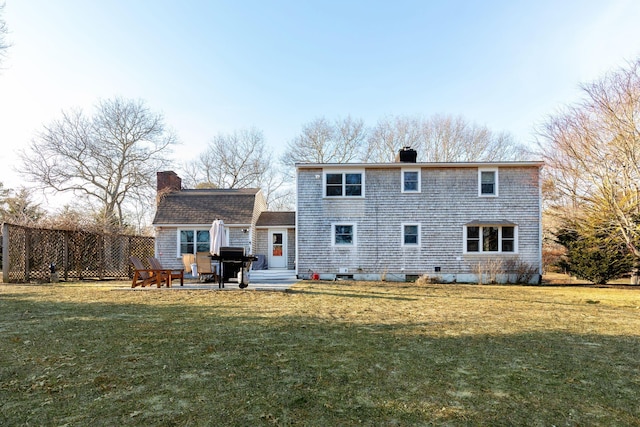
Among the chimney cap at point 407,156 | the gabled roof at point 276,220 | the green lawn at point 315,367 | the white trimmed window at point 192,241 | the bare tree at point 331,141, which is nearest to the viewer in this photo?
the green lawn at point 315,367

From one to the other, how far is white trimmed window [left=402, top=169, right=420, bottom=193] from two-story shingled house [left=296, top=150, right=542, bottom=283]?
1.7 inches

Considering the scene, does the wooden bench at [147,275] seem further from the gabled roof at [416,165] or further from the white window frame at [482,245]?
the white window frame at [482,245]

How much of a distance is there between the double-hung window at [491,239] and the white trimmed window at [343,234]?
16.1 feet

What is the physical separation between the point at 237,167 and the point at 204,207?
614 inches

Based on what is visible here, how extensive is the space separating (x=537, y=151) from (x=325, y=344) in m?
15.1

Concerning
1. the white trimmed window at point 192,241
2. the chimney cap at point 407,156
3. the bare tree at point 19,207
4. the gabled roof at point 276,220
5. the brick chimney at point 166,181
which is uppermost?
the chimney cap at point 407,156

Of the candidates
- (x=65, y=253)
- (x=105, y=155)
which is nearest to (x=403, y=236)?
(x=65, y=253)

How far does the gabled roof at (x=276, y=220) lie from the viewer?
1895 centimetres

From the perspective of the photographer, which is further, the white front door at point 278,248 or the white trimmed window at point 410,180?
the white front door at point 278,248

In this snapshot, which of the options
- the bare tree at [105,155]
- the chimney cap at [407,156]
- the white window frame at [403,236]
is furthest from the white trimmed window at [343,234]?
the bare tree at [105,155]

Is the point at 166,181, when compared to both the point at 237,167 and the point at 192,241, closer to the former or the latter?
the point at 192,241

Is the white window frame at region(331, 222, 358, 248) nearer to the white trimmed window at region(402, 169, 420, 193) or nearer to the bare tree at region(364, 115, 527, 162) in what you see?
the white trimmed window at region(402, 169, 420, 193)

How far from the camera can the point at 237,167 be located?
3319cm

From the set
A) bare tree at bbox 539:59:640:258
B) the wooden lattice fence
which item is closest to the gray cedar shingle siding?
bare tree at bbox 539:59:640:258
